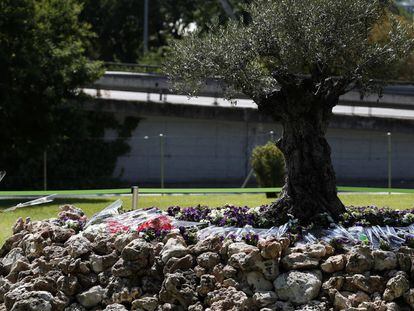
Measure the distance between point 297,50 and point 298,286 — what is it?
311 cm

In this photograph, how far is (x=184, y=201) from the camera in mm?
20828

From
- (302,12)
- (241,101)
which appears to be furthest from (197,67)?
(241,101)

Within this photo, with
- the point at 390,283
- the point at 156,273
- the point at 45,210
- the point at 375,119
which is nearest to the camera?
the point at 390,283

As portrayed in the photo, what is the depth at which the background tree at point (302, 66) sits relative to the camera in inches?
449

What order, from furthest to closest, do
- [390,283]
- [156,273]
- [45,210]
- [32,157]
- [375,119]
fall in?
[375,119] < [32,157] < [45,210] < [156,273] < [390,283]

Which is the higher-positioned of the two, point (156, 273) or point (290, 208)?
point (290, 208)

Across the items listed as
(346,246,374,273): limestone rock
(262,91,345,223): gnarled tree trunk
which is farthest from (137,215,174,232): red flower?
(346,246,374,273): limestone rock

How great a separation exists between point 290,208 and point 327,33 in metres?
2.20

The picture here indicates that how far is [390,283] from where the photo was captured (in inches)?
388

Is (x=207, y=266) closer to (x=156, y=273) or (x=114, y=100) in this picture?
(x=156, y=273)

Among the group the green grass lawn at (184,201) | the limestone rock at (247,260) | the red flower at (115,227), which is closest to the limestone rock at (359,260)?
the limestone rock at (247,260)

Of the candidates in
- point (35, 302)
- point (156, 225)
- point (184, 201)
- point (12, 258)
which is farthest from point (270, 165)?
point (35, 302)

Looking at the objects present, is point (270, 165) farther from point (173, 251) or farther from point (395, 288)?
point (395, 288)

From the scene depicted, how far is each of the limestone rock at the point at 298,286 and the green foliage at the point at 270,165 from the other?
13.1 meters
